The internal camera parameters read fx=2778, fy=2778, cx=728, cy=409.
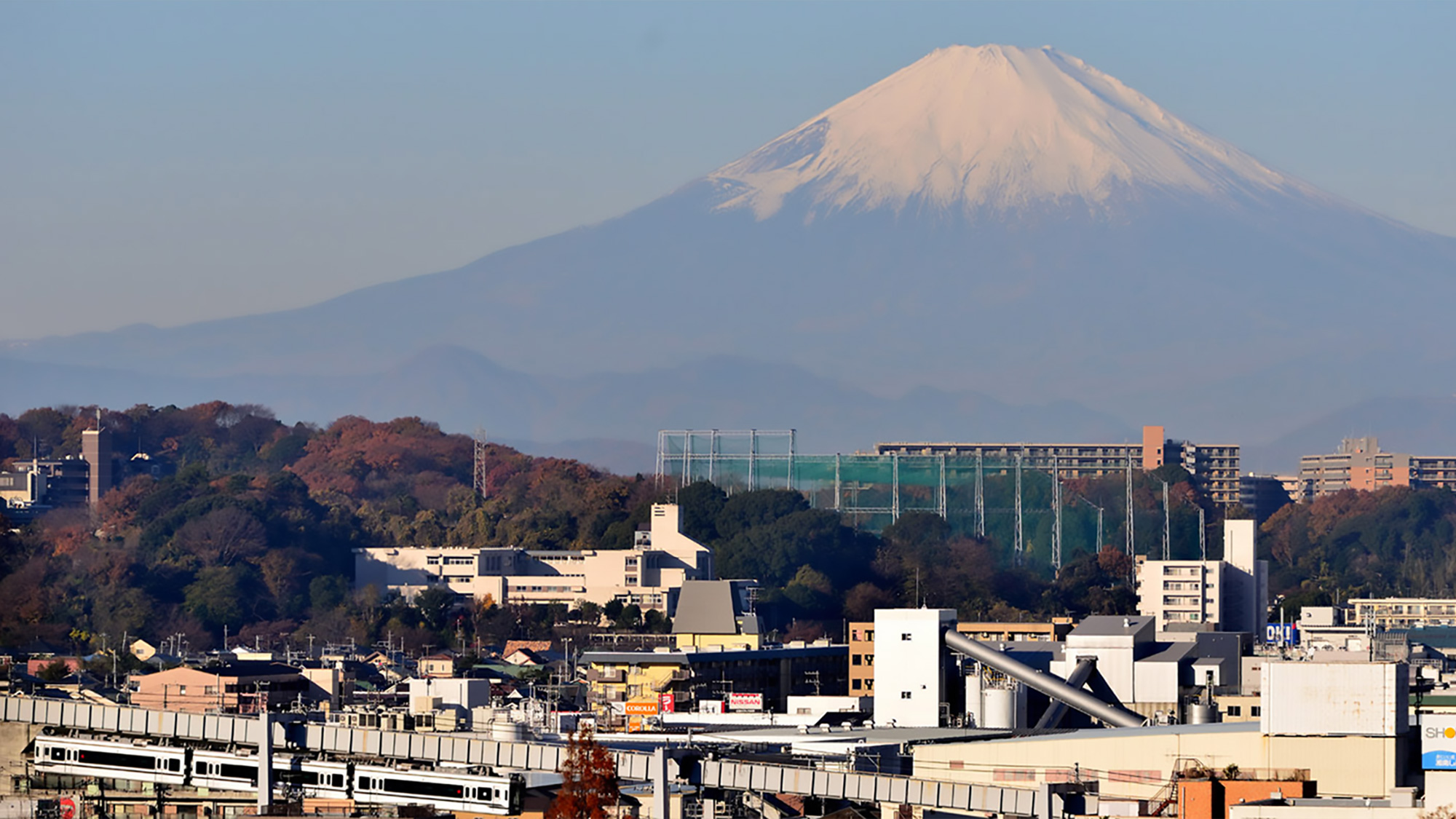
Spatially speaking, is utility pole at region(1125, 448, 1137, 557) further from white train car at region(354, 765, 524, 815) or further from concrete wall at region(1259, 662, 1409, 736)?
white train car at region(354, 765, 524, 815)

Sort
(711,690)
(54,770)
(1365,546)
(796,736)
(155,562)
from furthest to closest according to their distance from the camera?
(1365,546), (155,562), (711,690), (796,736), (54,770)

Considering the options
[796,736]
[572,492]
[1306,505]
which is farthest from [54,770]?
[1306,505]

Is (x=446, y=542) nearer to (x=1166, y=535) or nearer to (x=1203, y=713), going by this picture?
(x=1166, y=535)

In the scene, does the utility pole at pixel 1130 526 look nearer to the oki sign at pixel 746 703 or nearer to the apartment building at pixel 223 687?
the apartment building at pixel 223 687

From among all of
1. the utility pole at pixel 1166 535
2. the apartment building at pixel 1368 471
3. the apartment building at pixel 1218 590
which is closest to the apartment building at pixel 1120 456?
the apartment building at pixel 1368 471

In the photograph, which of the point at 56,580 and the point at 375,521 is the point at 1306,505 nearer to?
the point at 375,521

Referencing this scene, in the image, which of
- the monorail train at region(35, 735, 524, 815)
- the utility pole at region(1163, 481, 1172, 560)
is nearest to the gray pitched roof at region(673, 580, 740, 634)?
the utility pole at region(1163, 481, 1172, 560)
